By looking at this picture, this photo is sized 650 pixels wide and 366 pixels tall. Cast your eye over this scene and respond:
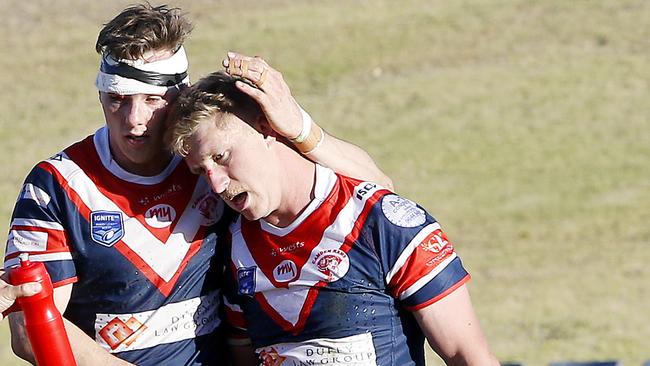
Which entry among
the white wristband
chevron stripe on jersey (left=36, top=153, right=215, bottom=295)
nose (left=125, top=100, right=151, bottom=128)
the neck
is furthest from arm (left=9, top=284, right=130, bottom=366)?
the white wristband

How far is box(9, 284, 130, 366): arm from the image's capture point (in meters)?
4.49

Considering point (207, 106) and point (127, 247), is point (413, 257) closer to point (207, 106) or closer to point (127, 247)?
point (207, 106)

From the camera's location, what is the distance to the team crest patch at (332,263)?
4.43m

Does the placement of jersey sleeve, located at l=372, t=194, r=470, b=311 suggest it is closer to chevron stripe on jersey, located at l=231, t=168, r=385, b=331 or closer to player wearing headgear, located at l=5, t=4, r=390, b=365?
chevron stripe on jersey, located at l=231, t=168, r=385, b=331

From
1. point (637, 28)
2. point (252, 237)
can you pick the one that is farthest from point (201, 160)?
point (637, 28)

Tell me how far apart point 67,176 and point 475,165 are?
1373cm

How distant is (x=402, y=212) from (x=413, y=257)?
0.17 meters

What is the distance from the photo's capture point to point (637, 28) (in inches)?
911

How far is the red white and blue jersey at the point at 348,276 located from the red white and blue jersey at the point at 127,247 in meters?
0.28

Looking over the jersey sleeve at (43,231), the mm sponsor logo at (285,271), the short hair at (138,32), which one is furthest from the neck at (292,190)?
the jersey sleeve at (43,231)

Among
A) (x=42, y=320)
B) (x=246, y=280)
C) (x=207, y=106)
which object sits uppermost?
(x=207, y=106)

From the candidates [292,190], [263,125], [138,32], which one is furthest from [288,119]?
[138,32]

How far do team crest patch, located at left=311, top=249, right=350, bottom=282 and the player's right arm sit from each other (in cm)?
80

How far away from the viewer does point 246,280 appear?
461 cm
